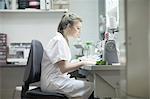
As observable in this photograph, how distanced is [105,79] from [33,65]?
73cm

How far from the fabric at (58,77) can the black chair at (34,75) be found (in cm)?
7

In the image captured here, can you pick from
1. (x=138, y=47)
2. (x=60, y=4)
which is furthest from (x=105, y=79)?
(x=60, y=4)

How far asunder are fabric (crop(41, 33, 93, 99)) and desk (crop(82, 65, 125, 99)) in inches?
13.9

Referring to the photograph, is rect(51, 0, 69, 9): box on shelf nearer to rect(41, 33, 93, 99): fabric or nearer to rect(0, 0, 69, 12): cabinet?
rect(0, 0, 69, 12): cabinet

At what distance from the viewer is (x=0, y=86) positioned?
4191 millimetres

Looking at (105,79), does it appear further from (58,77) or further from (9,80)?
(9,80)

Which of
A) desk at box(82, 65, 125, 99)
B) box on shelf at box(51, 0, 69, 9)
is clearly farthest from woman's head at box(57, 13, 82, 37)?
box on shelf at box(51, 0, 69, 9)

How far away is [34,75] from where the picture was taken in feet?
7.95

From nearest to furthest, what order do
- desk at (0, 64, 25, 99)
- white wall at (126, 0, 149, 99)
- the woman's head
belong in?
white wall at (126, 0, 149, 99)
the woman's head
desk at (0, 64, 25, 99)

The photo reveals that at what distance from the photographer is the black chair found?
221 cm

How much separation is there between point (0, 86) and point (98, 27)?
1717mm

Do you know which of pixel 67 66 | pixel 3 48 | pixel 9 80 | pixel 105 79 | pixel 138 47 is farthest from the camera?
pixel 9 80

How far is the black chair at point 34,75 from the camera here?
2.21 meters

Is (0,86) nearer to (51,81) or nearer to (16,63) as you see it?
(16,63)
